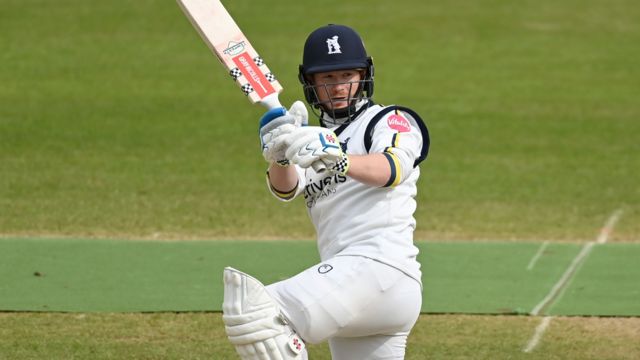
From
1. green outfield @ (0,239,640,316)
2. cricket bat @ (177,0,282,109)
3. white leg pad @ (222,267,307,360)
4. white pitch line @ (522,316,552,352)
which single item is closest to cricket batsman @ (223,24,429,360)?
white leg pad @ (222,267,307,360)

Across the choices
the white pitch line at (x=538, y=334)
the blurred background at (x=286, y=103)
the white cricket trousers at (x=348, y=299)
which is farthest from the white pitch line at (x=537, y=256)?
the white cricket trousers at (x=348, y=299)

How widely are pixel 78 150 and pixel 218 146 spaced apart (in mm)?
1641

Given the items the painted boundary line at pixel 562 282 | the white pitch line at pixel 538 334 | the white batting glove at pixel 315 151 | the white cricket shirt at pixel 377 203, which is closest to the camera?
the white batting glove at pixel 315 151

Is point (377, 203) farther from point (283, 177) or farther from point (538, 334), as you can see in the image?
point (538, 334)

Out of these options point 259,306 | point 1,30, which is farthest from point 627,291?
point 1,30

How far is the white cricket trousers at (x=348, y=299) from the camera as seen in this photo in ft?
16.6

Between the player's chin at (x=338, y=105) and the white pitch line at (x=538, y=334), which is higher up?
the player's chin at (x=338, y=105)

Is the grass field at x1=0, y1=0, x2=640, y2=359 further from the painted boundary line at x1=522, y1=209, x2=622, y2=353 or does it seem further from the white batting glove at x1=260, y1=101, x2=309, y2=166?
the white batting glove at x1=260, y1=101, x2=309, y2=166

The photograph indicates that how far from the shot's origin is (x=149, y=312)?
27.9 feet

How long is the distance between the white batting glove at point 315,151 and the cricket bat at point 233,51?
415 millimetres

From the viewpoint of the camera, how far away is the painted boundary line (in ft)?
26.5

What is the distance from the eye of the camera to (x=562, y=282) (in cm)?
940

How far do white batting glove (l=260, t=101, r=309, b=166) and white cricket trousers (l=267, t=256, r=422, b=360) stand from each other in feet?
1.71

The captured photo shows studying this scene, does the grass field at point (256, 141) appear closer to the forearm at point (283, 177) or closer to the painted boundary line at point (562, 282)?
the painted boundary line at point (562, 282)
